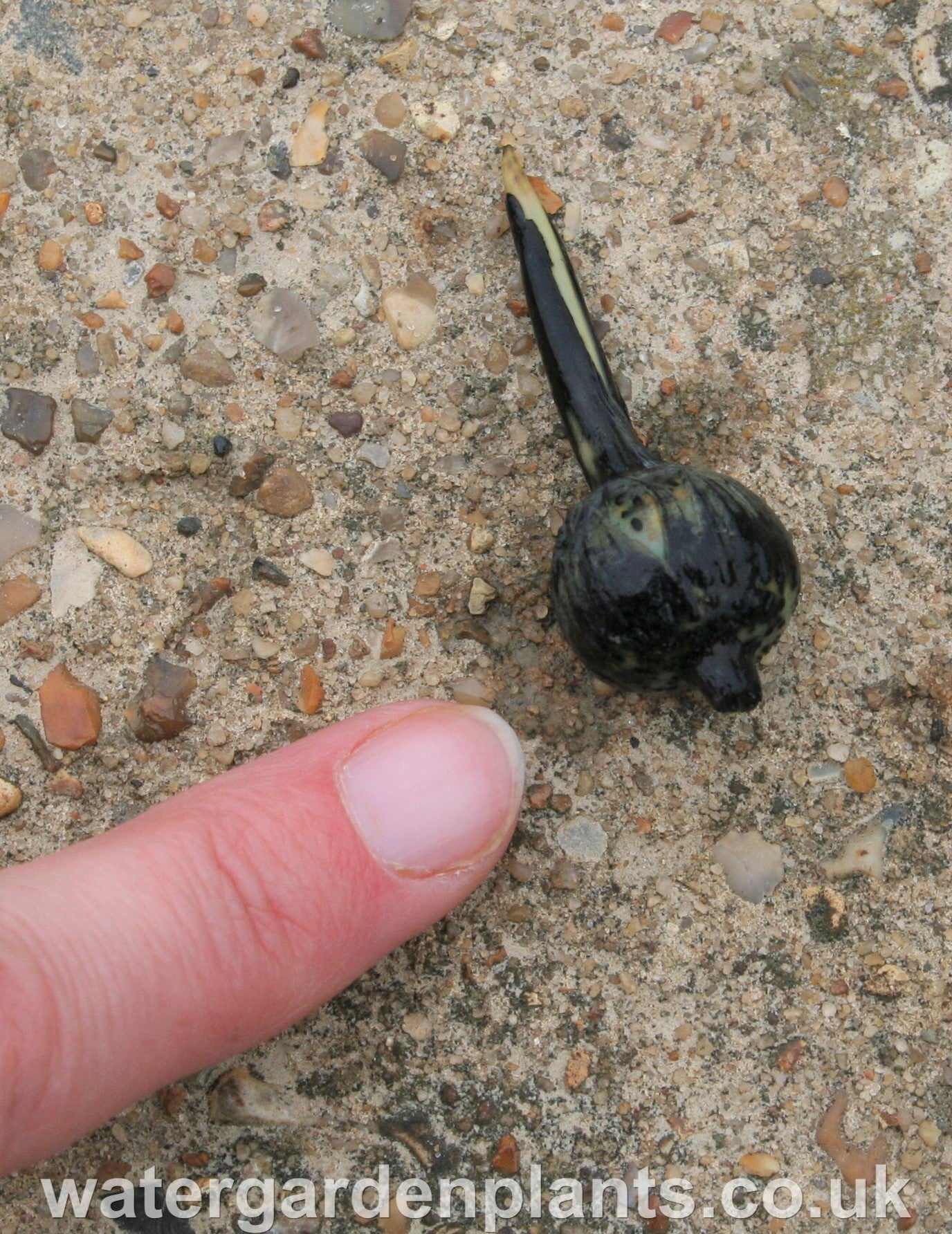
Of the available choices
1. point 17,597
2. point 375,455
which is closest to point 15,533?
point 17,597

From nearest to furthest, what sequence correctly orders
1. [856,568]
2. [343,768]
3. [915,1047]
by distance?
[343,768] → [915,1047] → [856,568]

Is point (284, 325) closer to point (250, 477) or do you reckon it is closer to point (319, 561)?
point (250, 477)

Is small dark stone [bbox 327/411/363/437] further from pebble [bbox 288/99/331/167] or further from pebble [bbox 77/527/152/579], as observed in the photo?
pebble [bbox 288/99/331/167]

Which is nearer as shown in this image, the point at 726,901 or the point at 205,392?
the point at 726,901

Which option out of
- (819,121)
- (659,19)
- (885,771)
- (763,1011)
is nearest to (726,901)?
(763,1011)

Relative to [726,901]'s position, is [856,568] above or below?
above

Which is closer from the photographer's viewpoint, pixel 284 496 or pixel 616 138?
pixel 284 496

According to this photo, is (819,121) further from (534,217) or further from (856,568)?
(856,568)
